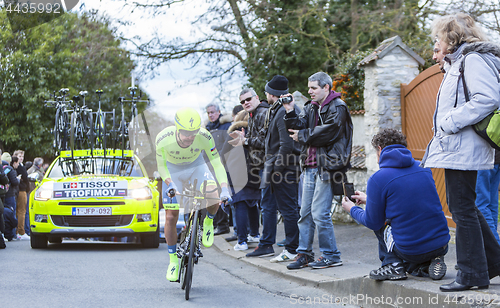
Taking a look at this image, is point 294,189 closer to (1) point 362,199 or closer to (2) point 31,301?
(1) point 362,199

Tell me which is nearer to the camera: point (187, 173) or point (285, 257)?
point (187, 173)

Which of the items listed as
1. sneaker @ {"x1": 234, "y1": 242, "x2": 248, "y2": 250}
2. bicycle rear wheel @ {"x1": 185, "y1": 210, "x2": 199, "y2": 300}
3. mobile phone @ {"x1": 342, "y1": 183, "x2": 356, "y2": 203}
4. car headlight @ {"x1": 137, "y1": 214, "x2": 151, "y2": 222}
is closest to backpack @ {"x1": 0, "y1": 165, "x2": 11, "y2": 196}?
car headlight @ {"x1": 137, "y1": 214, "x2": 151, "y2": 222}

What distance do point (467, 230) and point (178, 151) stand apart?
10.3ft

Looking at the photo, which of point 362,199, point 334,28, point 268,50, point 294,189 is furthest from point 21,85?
point 362,199

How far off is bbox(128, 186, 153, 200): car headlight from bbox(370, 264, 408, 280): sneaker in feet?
16.7

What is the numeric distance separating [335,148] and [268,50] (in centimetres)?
1490

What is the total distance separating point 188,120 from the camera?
5.69 m

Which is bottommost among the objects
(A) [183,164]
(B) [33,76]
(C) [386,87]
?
(A) [183,164]

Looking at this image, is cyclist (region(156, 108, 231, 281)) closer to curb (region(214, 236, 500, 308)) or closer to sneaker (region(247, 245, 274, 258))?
curb (region(214, 236, 500, 308))

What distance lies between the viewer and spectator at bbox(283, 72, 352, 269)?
6.15m

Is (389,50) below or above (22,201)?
above

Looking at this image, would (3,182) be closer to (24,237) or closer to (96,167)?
(96,167)

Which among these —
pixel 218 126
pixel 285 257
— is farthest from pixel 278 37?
pixel 285 257

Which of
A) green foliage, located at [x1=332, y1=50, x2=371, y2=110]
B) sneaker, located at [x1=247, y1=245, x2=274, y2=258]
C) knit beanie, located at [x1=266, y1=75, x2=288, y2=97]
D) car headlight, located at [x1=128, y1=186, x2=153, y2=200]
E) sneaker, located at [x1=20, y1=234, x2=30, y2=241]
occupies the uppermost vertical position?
green foliage, located at [x1=332, y1=50, x2=371, y2=110]
